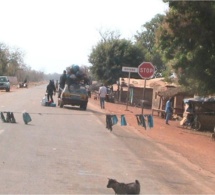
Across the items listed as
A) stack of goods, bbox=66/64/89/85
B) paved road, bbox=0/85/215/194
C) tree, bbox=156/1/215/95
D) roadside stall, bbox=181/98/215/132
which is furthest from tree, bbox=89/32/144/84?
paved road, bbox=0/85/215/194

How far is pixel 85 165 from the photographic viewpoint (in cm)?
970

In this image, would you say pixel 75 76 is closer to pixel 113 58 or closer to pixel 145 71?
pixel 145 71

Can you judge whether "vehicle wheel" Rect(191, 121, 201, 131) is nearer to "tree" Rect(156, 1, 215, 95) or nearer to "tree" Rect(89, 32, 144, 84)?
"tree" Rect(156, 1, 215, 95)

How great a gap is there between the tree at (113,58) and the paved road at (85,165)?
45022 millimetres

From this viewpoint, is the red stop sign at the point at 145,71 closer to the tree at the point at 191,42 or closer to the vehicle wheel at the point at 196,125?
the tree at the point at 191,42

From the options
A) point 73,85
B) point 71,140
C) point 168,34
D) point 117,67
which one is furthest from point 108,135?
point 117,67

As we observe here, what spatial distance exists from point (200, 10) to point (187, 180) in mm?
9305

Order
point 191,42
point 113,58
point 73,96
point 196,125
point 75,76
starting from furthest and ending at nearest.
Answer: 1. point 113,58
2. point 75,76
3. point 73,96
4. point 196,125
5. point 191,42

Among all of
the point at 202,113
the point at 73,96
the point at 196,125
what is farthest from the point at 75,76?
the point at 196,125

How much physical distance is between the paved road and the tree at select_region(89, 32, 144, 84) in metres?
45.0

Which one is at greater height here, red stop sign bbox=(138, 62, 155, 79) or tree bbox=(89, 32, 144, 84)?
tree bbox=(89, 32, 144, 84)

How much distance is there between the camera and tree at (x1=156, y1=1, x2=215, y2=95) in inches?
675

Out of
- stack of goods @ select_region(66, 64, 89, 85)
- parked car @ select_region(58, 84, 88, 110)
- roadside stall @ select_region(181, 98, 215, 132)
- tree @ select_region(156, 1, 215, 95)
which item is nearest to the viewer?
tree @ select_region(156, 1, 215, 95)

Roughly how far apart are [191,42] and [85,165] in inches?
415
